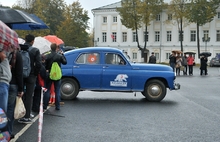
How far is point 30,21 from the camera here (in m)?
10.4

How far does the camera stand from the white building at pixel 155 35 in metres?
71.0

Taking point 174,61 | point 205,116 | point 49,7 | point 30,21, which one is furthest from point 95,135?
point 49,7

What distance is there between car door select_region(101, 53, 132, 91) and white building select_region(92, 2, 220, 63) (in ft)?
196

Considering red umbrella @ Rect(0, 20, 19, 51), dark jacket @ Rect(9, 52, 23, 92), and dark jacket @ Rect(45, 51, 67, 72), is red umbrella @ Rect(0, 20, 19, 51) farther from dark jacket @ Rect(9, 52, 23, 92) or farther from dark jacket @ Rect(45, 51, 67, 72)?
dark jacket @ Rect(45, 51, 67, 72)

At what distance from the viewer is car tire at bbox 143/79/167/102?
12.4 meters

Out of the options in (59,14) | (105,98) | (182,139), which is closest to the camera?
(182,139)

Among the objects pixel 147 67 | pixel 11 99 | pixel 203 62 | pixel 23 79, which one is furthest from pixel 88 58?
pixel 203 62

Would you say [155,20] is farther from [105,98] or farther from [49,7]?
[105,98]

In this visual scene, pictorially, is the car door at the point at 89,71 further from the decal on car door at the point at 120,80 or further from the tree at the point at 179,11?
the tree at the point at 179,11

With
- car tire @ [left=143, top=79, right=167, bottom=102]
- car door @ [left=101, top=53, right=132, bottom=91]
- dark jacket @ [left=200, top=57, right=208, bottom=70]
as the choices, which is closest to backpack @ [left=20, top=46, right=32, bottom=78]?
car door @ [left=101, top=53, right=132, bottom=91]

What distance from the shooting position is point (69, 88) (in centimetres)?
1252

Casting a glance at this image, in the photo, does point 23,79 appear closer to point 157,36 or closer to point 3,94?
point 3,94

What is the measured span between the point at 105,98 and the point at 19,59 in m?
7.15

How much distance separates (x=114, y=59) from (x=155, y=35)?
63973mm
